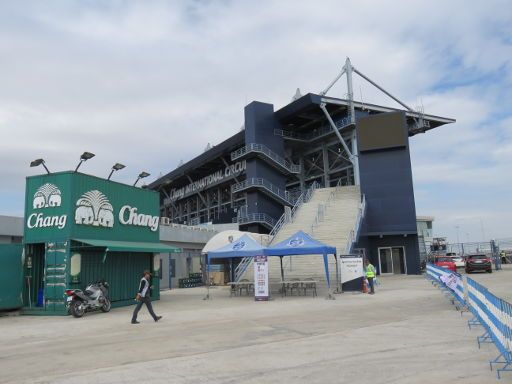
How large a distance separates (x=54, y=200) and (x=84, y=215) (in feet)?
4.00

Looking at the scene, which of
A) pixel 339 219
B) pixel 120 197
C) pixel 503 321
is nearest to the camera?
pixel 503 321

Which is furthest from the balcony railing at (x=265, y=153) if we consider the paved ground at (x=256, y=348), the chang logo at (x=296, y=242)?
the paved ground at (x=256, y=348)

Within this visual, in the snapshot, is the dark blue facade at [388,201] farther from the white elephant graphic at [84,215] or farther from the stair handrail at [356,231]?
the white elephant graphic at [84,215]

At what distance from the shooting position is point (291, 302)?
1869 cm

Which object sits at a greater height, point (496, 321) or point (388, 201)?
point (388, 201)

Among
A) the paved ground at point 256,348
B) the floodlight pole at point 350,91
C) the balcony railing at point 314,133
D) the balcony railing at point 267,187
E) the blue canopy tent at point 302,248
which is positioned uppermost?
the floodlight pole at point 350,91

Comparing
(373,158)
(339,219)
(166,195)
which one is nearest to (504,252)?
(373,158)

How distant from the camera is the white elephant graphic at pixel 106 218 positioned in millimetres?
18578

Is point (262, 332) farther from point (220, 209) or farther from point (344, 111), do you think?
point (220, 209)

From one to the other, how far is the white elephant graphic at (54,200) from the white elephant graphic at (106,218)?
5.56 ft

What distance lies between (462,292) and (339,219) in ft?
68.6

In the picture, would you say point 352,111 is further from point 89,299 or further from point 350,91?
point 89,299

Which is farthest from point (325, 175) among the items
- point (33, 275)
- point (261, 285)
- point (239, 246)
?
point (33, 275)

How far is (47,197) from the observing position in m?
17.6
